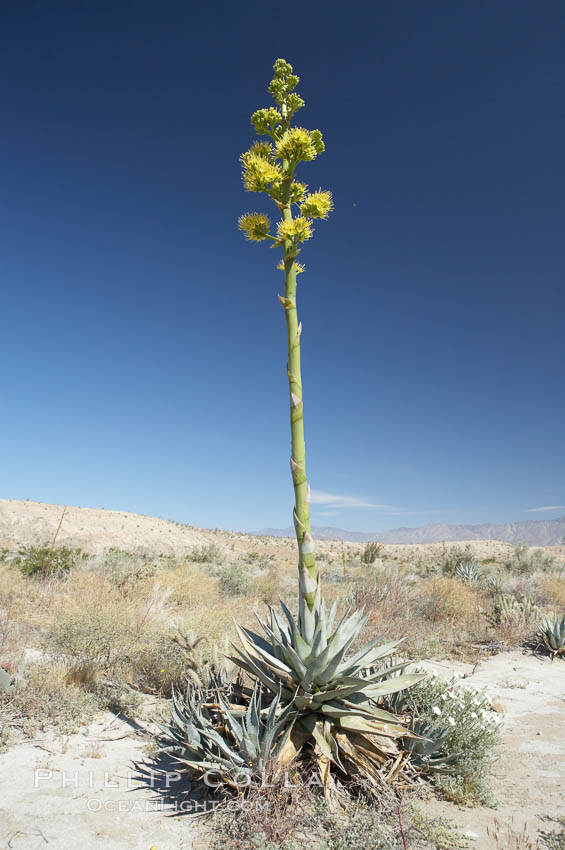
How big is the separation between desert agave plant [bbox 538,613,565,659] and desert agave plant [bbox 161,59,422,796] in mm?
5179

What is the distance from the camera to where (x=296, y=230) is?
356cm

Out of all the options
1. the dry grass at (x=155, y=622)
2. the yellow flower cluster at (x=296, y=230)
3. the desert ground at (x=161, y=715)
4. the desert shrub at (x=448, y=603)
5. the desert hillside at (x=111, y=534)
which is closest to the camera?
the desert ground at (x=161, y=715)

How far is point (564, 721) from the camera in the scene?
4910 mm

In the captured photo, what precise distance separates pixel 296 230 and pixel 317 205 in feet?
0.97

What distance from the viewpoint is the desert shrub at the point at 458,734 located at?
3.31 meters

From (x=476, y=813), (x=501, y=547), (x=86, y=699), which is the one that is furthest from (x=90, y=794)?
(x=501, y=547)

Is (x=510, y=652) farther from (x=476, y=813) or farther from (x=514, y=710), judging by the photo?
(x=476, y=813)

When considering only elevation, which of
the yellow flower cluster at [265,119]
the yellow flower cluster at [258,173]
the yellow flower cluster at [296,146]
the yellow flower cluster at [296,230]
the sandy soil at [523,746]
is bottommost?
the sandy soil at [523,746]

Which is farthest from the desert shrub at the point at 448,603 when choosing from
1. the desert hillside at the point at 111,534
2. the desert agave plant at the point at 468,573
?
the desert hillside at the point at 111,534

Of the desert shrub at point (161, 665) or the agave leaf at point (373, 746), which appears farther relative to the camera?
the desert shrub at point (161, 665)

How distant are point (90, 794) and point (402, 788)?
89.6 inches

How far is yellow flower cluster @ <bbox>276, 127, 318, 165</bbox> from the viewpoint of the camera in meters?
3.63

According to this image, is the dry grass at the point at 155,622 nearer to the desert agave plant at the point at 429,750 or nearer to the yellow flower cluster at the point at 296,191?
the desert agave plant at the point at 429,750

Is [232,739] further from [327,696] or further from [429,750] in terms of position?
[429,750]
